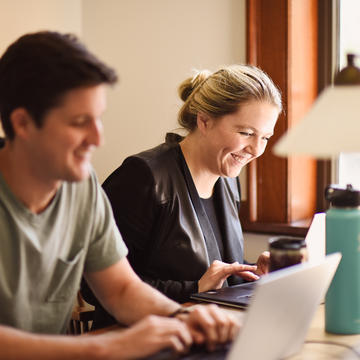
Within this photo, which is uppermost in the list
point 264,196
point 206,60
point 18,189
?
point 206,60

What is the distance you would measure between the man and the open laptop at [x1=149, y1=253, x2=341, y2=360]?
10 cm

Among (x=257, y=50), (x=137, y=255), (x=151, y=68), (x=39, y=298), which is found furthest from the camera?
(x=151, y=68)

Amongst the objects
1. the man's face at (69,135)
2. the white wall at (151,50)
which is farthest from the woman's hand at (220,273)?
the white wall at (151,50)

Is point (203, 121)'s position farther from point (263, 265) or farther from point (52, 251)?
point (52, 251)

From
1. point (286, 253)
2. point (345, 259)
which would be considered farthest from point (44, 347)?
point (345, 259)

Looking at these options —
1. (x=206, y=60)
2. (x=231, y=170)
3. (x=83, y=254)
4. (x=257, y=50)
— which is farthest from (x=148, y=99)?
(x=83, y=254)

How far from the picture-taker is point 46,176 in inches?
49.1

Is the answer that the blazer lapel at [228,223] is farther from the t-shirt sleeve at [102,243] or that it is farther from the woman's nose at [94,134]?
the woman's nose at [94,134]

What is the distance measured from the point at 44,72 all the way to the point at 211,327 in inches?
22.6

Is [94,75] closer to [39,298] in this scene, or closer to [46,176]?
[46,176]

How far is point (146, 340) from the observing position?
106 cm

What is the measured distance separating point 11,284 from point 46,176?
24 cm

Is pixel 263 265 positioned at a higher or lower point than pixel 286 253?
lower

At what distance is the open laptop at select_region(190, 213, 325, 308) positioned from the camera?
148 cm
